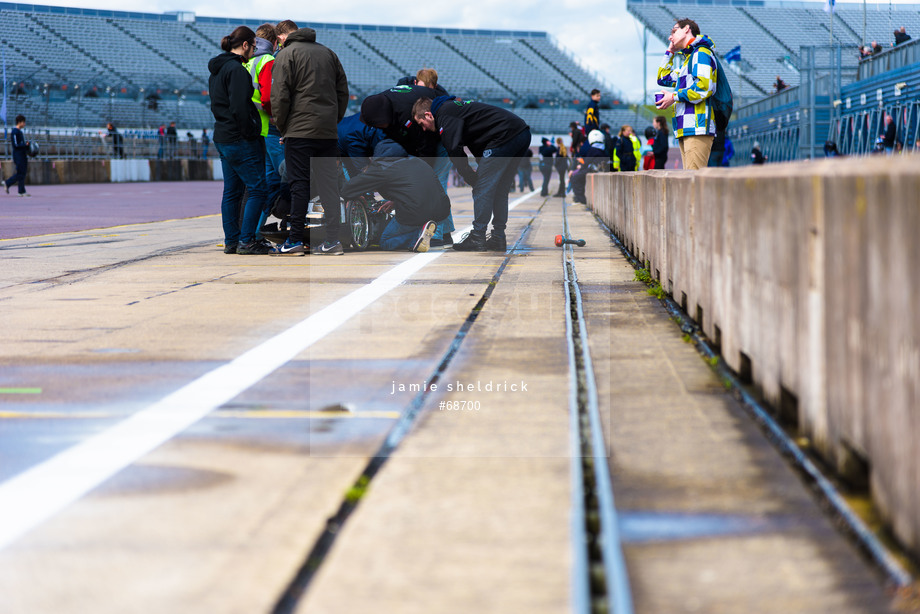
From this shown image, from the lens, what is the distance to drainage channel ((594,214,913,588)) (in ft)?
7.66

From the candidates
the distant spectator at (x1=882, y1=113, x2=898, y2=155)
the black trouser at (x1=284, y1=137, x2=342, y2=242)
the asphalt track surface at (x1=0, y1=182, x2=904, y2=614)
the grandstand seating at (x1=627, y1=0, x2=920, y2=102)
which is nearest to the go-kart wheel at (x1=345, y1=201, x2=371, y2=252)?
the black trouser at (x1=284, y1=137, x2=342, y2=242)

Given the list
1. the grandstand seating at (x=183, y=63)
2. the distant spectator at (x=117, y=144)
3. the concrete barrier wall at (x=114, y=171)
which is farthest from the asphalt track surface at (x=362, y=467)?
the grandstand seating at (x=183, y=63)

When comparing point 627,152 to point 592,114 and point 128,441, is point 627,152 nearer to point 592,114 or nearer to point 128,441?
point 592,114

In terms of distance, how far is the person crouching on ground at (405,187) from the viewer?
9891mm

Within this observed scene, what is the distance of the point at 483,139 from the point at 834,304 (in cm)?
698

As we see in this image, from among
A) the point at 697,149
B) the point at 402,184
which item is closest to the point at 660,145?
the point at 402,184

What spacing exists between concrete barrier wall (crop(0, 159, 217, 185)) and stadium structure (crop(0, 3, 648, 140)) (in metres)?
8.69

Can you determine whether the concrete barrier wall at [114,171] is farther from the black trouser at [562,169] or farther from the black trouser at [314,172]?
the black trouser at [314,172]

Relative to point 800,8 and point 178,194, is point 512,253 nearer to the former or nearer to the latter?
point 178,194

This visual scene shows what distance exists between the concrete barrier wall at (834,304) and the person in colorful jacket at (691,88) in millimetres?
3665

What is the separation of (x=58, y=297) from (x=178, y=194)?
21762 mm

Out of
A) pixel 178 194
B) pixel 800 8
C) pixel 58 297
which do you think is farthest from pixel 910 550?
pixel 800 8

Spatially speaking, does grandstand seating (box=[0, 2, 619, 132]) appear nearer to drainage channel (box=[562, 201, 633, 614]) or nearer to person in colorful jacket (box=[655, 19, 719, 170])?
person in colorful jacket (box=[655, 19, 719, 170])

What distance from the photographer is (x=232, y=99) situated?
378 inches
